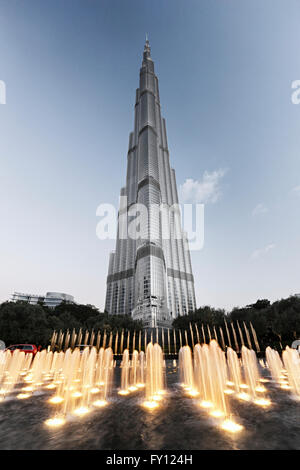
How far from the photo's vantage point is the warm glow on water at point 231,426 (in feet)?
19.1

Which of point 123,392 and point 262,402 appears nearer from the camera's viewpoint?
point 262,402

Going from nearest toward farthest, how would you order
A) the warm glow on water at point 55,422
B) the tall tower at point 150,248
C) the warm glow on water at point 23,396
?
1. the warm glow on water at point 55,422
2. the warm glow on water at point 23,396
3. the tall tower at point 150,248

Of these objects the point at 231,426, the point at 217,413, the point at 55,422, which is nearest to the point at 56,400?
the point at 55,422

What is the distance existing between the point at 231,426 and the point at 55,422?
17.3 feet

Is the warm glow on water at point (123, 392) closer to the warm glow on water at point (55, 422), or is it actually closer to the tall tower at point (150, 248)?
the warm glow on water at point (55, 422)

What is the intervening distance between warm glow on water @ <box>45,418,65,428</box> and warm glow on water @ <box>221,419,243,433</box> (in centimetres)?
482

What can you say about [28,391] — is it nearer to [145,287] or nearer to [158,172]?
[145,287]

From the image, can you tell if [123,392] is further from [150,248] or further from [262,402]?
[150,248]

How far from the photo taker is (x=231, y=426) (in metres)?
6.09

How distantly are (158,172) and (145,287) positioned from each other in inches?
3463

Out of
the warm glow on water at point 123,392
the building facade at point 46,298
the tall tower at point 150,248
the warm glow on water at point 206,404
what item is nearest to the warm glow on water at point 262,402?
the warm glow on water at point 206,404

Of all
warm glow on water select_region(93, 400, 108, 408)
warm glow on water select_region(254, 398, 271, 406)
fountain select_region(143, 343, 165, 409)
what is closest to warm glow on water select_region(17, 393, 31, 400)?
warm glow on water select_region(93, 400, 108, 408)

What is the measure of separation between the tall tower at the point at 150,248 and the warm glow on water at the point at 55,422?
93095 millimetres

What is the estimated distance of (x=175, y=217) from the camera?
17275 cm
